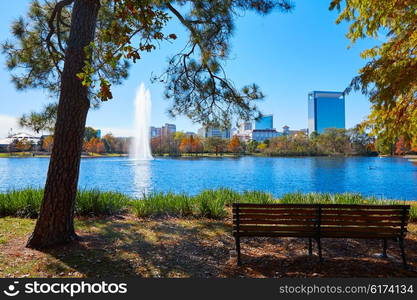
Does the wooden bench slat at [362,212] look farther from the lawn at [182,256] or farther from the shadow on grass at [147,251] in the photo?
the shadow on grass at [147,251]

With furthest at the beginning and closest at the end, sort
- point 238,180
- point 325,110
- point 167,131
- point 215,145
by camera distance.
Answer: point 325,110
point 167,131
point 215,145
point 238,180

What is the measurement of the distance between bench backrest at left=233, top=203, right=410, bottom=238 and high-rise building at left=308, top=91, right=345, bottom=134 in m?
181

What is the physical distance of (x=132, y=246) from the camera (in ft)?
13.5

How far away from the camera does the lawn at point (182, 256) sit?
3.17 m

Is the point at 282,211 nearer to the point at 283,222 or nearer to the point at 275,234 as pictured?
the point at 283,222

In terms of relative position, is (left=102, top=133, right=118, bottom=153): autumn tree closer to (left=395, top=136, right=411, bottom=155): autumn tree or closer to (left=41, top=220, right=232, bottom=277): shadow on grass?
(left=395, top=136, right=411, bottom=155): autumn tree

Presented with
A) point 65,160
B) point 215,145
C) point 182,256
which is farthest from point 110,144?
point 182,256

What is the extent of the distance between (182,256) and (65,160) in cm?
205

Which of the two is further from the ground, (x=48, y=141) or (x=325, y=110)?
(x=325, y=110)

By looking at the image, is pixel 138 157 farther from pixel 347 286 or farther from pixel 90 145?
pixel 347 286

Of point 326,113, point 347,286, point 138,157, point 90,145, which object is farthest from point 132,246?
point 326,113

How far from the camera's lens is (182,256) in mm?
3721

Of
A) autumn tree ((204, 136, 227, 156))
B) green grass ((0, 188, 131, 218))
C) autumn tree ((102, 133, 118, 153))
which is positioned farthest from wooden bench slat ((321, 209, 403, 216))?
autumn tree ((102, 133, 118, 153))

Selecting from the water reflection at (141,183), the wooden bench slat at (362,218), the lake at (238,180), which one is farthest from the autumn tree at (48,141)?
the wooden bench slat at (362,218)
